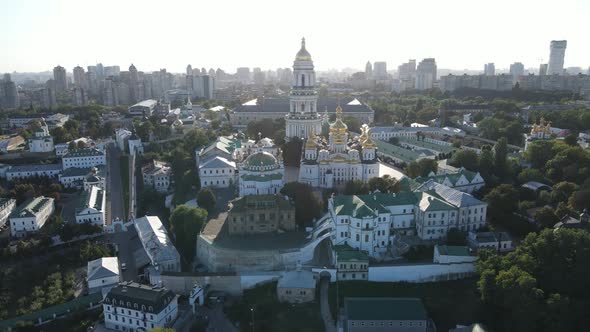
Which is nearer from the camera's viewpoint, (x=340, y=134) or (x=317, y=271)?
(x=317, y=271)

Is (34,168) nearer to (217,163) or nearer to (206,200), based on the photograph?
(217,163)

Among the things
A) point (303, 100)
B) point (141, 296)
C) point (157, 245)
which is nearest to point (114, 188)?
point (157, 245)

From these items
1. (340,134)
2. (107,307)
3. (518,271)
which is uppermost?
(340,134)

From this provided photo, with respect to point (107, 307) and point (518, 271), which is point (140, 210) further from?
point (518, 271)

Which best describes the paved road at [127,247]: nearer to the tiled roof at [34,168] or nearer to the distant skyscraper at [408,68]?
the tiled roof at [34,168]

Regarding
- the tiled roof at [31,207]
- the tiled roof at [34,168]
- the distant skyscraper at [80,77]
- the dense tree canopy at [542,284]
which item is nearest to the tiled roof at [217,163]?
the tiled roof at [31,207]

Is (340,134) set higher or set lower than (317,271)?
higher

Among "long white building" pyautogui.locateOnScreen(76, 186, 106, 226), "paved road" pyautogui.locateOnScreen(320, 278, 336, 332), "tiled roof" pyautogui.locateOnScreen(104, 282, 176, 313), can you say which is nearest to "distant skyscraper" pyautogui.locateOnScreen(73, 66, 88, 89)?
"long white building" pyautogui.locateOnScreen(76, 186, 106, 226)

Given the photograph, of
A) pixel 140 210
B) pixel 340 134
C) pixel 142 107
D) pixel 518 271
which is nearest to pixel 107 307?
pixel 140 210
